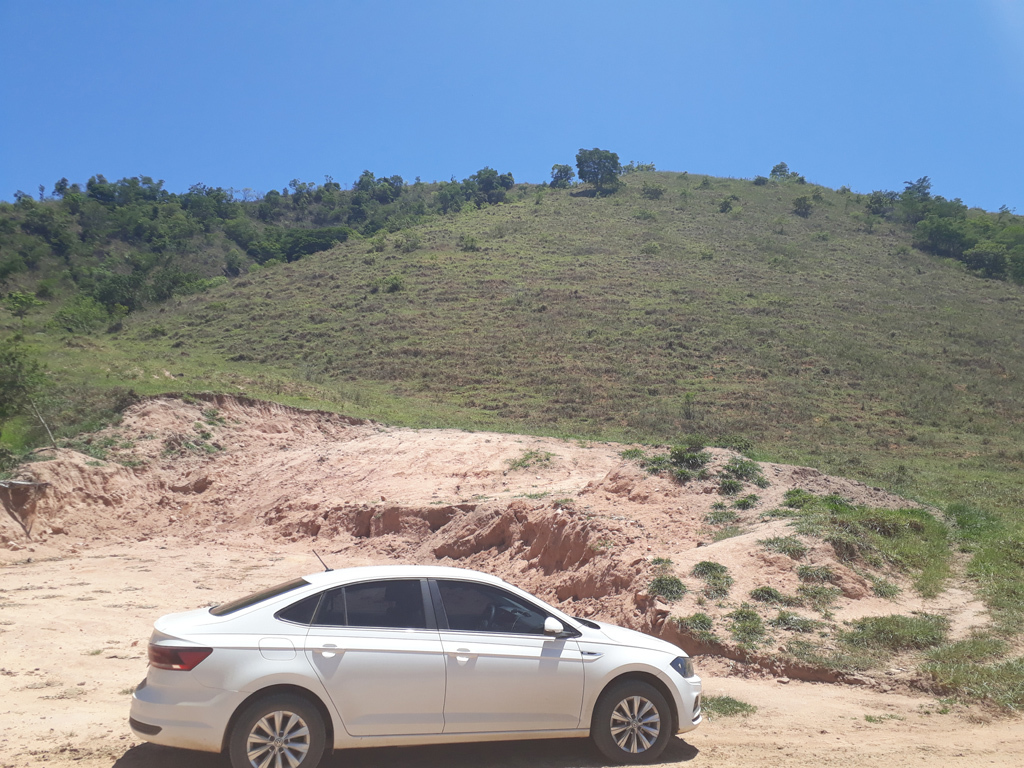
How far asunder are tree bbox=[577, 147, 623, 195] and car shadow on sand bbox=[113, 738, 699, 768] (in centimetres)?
8713

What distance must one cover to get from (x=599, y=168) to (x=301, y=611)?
92.5 meters

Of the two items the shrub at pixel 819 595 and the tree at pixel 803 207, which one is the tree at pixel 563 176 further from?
the shrub at pixel 819 595

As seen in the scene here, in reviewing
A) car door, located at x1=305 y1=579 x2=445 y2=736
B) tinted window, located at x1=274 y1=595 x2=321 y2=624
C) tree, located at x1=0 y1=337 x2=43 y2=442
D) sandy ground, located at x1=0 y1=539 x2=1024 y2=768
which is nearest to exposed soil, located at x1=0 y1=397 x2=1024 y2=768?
sandy ground, located at x1=0 y1=539 x2=1024 y2=768

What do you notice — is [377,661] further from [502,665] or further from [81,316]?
[81,316]

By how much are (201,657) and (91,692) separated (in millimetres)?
3449

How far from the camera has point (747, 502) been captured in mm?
12828

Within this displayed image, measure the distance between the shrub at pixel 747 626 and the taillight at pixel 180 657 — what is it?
614 centimetres

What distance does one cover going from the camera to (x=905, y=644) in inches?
324

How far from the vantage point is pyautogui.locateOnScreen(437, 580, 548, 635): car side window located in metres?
5.45

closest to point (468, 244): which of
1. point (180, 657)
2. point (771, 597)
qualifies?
point (771, 597)

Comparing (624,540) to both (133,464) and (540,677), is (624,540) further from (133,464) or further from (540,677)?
(133,464)

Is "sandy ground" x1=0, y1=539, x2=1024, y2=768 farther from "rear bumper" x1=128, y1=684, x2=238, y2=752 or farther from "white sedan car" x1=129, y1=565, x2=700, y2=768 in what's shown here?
"rear bumper" x1=128, y1=684, x2=238, y2=752

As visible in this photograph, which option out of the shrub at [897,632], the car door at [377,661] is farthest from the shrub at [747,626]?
the car door at [377,661]

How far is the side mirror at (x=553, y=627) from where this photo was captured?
5.43m
